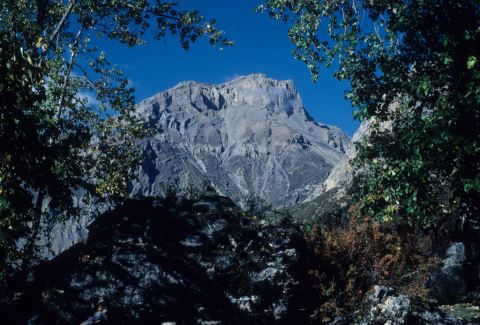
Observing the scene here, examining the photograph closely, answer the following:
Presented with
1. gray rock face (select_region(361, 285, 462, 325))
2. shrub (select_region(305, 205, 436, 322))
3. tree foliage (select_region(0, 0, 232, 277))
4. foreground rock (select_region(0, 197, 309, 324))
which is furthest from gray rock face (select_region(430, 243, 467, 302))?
tree foliage (select_region(0, 0, 232, 277))

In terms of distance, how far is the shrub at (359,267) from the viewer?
699cm

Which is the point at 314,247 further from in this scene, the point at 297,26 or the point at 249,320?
the point at 297,26

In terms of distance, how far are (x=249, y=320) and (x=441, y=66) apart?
7.18 metres

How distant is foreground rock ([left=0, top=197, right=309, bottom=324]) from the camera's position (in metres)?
5.71

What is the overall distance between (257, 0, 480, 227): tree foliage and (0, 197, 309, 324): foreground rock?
306cm

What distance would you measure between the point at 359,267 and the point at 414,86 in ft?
14.8

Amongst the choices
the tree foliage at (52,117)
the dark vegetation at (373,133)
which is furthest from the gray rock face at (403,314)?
the tree foliage at (52,117)

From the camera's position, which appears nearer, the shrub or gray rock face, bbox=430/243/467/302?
the shrub

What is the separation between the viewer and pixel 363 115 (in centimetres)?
841

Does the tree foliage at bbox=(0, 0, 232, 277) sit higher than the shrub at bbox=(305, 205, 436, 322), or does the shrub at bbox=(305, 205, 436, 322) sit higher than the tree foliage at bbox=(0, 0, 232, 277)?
the tree foliage at bbox=(0, 0, 232, 277)

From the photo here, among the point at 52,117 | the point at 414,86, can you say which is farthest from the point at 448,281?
the point at 52,117

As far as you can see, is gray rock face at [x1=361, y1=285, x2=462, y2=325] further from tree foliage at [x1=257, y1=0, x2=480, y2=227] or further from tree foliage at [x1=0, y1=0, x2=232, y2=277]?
tree foliage at [x1=0, y1=0, x2=232, y2=277]

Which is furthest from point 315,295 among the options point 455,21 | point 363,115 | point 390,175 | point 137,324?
point 455,21

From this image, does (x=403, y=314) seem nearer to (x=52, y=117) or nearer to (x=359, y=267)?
(x=359, y=267)
